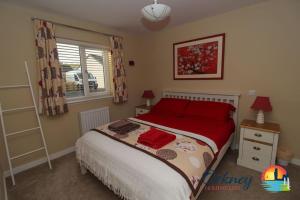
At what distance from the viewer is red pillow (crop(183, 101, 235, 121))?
242 centimetres

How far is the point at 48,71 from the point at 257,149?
135 inches

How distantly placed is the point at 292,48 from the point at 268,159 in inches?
63.4

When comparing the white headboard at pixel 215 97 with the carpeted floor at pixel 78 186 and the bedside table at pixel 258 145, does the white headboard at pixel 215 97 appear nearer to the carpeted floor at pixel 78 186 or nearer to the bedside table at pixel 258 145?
the bedside table at pixel 258 145

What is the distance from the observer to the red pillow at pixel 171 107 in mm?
2863

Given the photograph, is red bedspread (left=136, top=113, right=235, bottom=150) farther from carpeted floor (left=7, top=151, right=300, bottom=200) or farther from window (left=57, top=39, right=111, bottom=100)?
window (left=57, top=39, right=111, bottom=100)

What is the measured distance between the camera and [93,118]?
3111 millimetres

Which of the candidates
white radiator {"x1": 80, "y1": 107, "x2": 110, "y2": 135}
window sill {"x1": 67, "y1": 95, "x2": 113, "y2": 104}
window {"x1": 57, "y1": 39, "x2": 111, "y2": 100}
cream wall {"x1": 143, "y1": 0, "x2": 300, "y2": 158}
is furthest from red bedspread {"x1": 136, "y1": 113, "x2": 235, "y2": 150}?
window {"x1": 57, "y1": 39, "x2": 111, "y2": 100}

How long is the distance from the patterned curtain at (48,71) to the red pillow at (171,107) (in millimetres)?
1797

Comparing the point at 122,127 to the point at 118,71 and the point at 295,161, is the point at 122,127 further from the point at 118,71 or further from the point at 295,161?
the point at 295,161

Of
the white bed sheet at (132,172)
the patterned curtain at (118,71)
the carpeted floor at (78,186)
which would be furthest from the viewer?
the patterned curtain at (118,71)

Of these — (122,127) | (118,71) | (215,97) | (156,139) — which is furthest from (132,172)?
(118,71)

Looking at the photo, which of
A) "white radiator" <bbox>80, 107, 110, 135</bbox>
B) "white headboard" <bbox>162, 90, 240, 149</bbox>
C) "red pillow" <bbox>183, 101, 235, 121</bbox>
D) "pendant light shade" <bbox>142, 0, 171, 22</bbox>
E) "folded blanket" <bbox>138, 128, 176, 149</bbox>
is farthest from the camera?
"white radiator" <bbox>80, 107, 110, 135</bbox>

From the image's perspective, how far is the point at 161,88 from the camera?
3717 mm

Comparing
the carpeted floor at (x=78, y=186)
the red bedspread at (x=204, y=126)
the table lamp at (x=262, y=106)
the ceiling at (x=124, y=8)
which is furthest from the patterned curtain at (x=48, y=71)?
the table lamp at (x=262, y=106)
